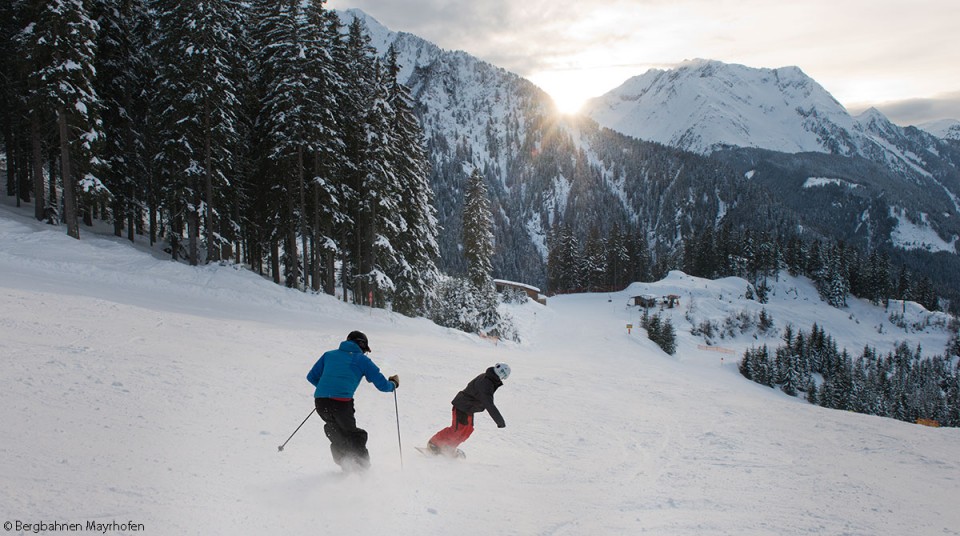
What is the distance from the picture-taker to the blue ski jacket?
6227 millimetres

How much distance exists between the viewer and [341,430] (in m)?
6.22

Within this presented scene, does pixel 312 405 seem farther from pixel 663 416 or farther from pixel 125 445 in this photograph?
pixel 663 416

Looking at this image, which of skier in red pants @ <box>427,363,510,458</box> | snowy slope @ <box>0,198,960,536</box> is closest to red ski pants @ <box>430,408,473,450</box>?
skier in red pants @ <box>427,363,510,458</box>

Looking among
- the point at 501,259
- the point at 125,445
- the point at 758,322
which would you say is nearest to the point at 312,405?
the point at 125,445

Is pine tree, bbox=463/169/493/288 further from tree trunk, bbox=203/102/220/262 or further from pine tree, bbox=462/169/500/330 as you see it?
tree trunk, bbox=203/102/220/262

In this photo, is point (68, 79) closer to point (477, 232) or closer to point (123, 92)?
point (123, 92)

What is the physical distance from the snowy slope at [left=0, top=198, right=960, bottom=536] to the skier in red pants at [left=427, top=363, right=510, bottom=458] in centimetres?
37

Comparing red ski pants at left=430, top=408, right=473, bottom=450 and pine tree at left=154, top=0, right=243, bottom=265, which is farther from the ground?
pine tree at left=154, top=0, right=243, bottom=265

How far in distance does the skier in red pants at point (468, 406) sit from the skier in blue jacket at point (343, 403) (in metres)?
1.68

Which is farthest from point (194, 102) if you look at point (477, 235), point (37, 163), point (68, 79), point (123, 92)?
point (477, 235)

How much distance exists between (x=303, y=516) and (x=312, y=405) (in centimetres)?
455

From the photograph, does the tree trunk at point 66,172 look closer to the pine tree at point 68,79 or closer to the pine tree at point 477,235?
the pine tree at point 68,79

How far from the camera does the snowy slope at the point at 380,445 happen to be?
17.1ft

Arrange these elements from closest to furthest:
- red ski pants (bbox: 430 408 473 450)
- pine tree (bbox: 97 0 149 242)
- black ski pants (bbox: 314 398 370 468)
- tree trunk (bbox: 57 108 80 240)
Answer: black ski pants (bbox: 314 398 370 468), red ski pants (bbox: 430 408 473 450), tree trunk (bbox: 57 108 80 240), pine tree (bbox: 97 0 149 242)
